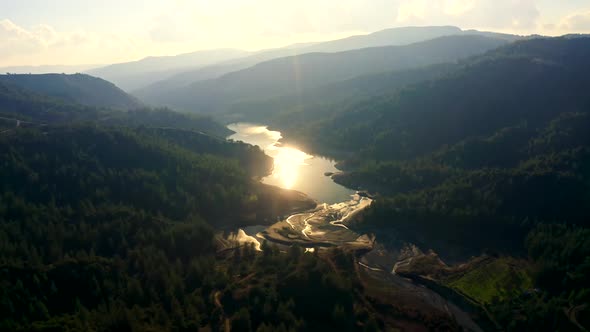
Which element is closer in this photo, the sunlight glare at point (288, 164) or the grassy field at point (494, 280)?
the grassy field at point (494, 280)

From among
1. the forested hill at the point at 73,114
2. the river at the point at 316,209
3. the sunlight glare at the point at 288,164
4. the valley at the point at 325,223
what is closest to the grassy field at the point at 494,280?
the valley at the point at 325,223

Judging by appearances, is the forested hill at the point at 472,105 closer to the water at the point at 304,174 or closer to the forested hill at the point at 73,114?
the water at the point at 304,174

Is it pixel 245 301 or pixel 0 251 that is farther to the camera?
pixel 0 251

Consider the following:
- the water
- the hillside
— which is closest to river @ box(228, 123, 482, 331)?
the water

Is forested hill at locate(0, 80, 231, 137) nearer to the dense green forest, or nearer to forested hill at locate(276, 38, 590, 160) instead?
the dense green forest

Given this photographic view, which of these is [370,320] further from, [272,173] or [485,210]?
[272,173]

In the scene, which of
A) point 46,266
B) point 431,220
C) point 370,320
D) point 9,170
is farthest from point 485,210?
point 9,170

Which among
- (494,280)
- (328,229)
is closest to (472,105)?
(328,229)
